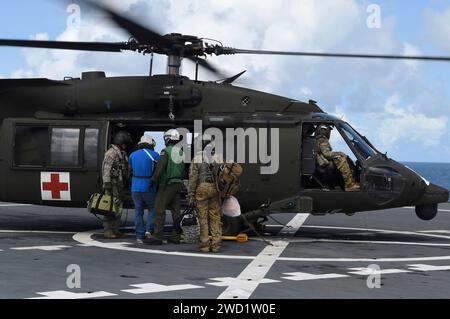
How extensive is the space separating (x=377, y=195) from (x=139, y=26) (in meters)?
5.49

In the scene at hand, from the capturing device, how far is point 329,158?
1259 cm

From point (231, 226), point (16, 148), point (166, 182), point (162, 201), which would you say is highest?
point (16, 148)

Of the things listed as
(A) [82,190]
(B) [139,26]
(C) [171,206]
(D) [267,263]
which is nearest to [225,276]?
(D) [267,263]

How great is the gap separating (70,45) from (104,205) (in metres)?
2.98

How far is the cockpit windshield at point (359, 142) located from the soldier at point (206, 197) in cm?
296

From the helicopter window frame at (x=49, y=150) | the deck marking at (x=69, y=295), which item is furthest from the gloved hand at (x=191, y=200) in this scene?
the deck marking at (x=69, y=295)

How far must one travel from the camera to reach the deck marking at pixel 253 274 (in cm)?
748

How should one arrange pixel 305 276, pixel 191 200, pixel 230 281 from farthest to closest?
pixel 191 200 → pixel 305 276 → pixel 230 281

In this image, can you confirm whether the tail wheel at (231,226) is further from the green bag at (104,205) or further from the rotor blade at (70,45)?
the rotor blade at (70,45)

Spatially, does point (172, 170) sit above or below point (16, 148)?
below

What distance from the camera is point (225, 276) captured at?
864 cm

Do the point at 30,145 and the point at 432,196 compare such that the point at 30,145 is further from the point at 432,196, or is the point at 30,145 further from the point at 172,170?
the point at 432,196

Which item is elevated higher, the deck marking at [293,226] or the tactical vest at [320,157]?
the tactical vest at [320,157]

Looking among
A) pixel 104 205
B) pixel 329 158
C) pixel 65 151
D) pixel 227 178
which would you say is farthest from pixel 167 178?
pixel 329 158
